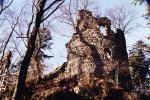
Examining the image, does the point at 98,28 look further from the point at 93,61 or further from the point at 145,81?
the point at 145,81

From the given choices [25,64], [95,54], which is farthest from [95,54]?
[25,64]

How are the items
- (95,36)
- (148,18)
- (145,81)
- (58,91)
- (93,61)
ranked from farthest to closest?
(145,81), (95,36), (93,61), (148,18), (58,91)

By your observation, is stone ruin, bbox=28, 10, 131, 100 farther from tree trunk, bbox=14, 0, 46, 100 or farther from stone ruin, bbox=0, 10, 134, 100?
tree trunk, bbox=14, 0, 46, 100

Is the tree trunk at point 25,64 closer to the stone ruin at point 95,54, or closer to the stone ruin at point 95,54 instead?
the stone ruin at point 95,54

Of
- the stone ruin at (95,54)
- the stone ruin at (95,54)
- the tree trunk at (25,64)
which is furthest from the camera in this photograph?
the stone ruin at (95,54)

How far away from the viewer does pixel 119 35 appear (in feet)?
108

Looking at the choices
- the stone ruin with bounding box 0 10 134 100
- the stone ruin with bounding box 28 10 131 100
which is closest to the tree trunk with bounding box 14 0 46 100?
the stone ruin with bounding box 0 10 134 100

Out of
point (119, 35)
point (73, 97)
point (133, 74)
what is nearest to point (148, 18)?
point (73, 97)

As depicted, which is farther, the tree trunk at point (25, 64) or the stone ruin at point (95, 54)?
the stone ruin at point (95, 54)

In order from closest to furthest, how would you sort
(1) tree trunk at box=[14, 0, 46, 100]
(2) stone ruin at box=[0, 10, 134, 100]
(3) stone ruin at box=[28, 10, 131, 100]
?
(1) tree trunk at box=[14, 0, 46, 100], (2) stone ruin at box=[0, 10, 134, 100], (3) stone ruin at box=[28, 10, 131, 100]

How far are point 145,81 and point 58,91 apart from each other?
67.1 ft

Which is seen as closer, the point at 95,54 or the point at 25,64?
the point at 25,64

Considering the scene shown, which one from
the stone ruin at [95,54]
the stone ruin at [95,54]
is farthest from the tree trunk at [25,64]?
the stone ruin at [95,54]

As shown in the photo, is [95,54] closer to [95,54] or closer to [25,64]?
[95,54]
